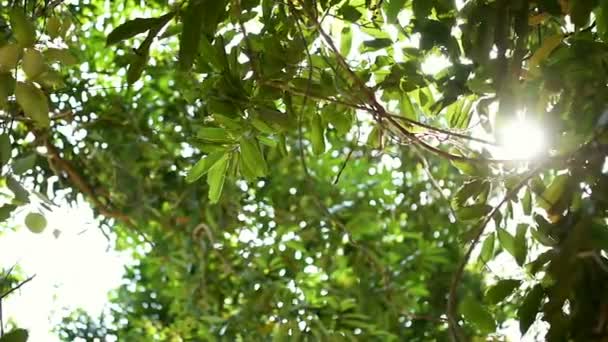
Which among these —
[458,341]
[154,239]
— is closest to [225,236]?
[154,239]

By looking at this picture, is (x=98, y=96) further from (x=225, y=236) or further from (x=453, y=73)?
(x=453, y=73)

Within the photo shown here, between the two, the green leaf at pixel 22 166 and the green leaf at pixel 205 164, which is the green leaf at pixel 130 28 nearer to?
the green leaf at pixel 205 164

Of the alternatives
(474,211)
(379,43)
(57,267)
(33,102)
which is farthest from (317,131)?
(57,267)

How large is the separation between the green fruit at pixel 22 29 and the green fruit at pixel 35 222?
274 millimetres

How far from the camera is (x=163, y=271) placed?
6.77 feet

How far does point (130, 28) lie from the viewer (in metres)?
0.76

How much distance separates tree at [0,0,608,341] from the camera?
71 cm

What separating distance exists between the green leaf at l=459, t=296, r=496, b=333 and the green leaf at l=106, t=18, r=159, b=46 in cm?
36

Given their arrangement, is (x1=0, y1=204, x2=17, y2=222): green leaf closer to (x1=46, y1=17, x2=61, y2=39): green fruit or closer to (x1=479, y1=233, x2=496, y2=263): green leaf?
(x1=46, y1=17, x2=61, y2=39): green fruit

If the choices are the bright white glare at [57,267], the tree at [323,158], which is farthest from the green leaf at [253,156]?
the bright white glare at [57,267]

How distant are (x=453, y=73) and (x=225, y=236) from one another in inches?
42.3

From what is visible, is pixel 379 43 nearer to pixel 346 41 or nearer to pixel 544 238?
pixel 346 41

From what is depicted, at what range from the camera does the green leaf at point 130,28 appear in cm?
76

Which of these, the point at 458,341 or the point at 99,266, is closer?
the point at 458,341
